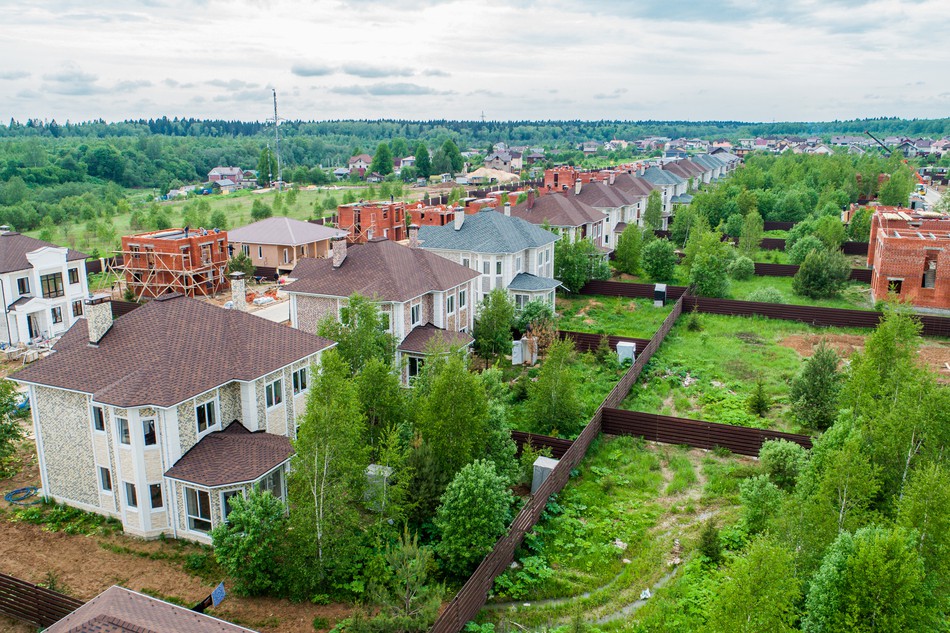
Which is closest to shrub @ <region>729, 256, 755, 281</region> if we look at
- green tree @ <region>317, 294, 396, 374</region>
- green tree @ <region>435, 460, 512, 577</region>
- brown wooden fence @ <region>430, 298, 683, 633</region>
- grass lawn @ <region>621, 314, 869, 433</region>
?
grass lawn @ <region>621, 314, 869, 433</region>

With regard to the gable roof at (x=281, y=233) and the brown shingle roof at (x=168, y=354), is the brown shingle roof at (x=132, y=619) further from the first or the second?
the gable roof at (x=281, y=233)

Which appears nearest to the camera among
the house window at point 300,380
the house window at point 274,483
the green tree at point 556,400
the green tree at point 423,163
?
the house window at point 274,483

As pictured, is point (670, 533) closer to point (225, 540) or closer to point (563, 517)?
point (563, 517)

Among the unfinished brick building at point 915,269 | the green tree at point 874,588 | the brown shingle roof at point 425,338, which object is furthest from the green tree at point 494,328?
the unfinished brick building at point 915,269

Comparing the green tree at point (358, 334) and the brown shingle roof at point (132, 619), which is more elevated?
the green tree at point (358, 334)

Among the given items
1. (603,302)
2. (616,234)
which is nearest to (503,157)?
(616,234)
